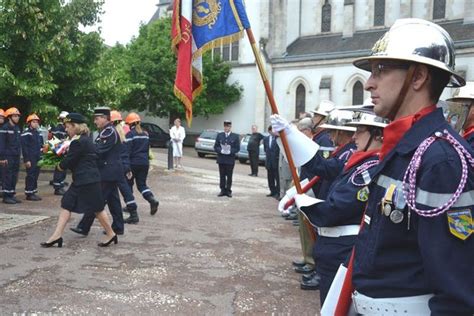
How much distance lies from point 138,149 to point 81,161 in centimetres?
290

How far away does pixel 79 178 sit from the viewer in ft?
24.8

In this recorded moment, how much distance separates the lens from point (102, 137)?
8305mm

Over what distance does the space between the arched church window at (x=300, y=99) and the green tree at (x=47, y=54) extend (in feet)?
73.7

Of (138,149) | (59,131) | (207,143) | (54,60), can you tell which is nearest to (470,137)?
(138,149)

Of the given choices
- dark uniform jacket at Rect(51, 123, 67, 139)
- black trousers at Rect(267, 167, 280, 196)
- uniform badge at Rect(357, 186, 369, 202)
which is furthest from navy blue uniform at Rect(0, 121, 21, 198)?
uniform badge at Rect(357, 186, 369, 202)

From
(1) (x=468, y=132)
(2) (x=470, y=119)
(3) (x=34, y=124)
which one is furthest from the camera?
(3) (x=34, y=124)

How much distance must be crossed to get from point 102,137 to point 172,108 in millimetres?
29227

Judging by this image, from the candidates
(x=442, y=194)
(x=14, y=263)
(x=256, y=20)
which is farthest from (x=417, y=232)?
(x=256, y=20)

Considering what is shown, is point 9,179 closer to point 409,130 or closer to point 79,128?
point 79,128

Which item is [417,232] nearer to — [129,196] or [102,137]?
[102,137]

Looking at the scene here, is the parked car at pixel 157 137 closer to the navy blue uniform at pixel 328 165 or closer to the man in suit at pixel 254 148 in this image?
the man in suit at pixel 254 148

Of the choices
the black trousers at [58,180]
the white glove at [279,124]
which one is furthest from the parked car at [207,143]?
the white glove at [279,124]

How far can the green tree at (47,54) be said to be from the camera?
13.8m

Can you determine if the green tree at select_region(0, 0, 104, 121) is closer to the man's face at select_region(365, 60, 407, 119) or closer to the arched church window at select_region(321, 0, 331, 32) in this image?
the man's face at select_region(365, 60, 407, 119)
